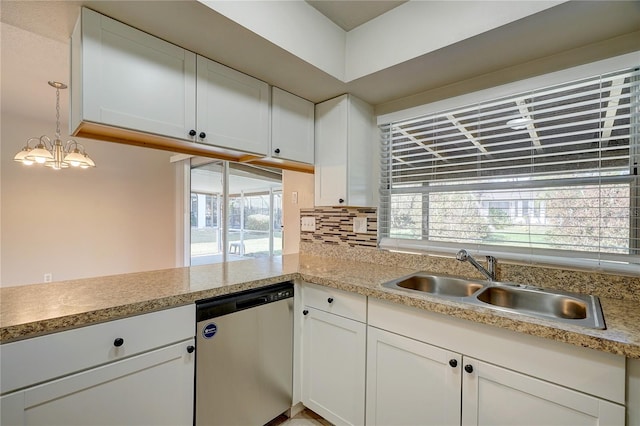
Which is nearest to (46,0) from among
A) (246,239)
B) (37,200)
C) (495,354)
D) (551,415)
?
(495,354)

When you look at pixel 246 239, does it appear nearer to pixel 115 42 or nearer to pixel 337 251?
pixel 337 251

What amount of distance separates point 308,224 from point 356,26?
1.49 metres

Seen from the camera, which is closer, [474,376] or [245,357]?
[474,376]

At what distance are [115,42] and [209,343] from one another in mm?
1401

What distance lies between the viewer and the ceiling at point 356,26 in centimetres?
120

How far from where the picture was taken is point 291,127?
2016mm

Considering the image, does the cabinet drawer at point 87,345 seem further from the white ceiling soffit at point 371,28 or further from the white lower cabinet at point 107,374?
the white ceiling soffit at point 371,28

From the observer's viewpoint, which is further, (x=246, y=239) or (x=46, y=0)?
(x=246, y=239)

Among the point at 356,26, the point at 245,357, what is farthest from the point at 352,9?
the point at 245,357

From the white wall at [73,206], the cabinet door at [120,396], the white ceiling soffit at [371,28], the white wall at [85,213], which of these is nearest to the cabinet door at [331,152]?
the white ceiling soffit at [371,28]

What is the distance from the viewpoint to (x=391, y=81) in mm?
1794

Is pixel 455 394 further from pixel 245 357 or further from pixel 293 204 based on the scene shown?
pixel 293 204

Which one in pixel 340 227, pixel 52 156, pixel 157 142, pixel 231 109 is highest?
pixel 231 109

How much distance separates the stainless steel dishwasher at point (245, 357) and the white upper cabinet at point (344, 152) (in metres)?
0.72
